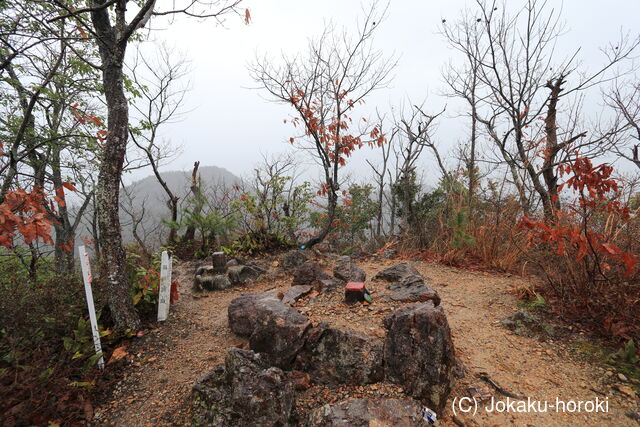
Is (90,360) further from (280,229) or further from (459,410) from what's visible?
(280,229)

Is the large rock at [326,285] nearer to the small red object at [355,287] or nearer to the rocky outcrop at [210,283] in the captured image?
the small red object at [355,287]

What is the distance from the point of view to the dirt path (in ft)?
6.15

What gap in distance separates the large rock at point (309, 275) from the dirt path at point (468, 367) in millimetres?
1063

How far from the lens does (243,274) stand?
15.3 feet

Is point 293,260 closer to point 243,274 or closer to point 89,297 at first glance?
point 243,274

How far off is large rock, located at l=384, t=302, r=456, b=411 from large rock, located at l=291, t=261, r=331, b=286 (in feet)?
5.33

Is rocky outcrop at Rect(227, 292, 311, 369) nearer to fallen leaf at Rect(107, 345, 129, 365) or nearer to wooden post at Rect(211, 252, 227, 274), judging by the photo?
fallen leaf at Rect(107, 345, 129, 365)

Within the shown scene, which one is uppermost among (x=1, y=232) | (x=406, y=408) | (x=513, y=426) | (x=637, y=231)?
(x=1, y=232)

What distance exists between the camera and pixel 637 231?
3107 mm

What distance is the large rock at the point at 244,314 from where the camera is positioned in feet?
9.37

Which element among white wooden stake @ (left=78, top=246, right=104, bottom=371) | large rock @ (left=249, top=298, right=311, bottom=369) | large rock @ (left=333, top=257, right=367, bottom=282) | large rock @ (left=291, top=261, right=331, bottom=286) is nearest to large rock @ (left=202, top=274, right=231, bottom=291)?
large rock @ (left=291, top=261, right=331, bottom=286)

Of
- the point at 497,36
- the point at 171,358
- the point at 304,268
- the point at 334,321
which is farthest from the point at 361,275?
the point at 497,36

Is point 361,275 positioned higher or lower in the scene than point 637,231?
lower

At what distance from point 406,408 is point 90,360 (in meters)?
2.46
